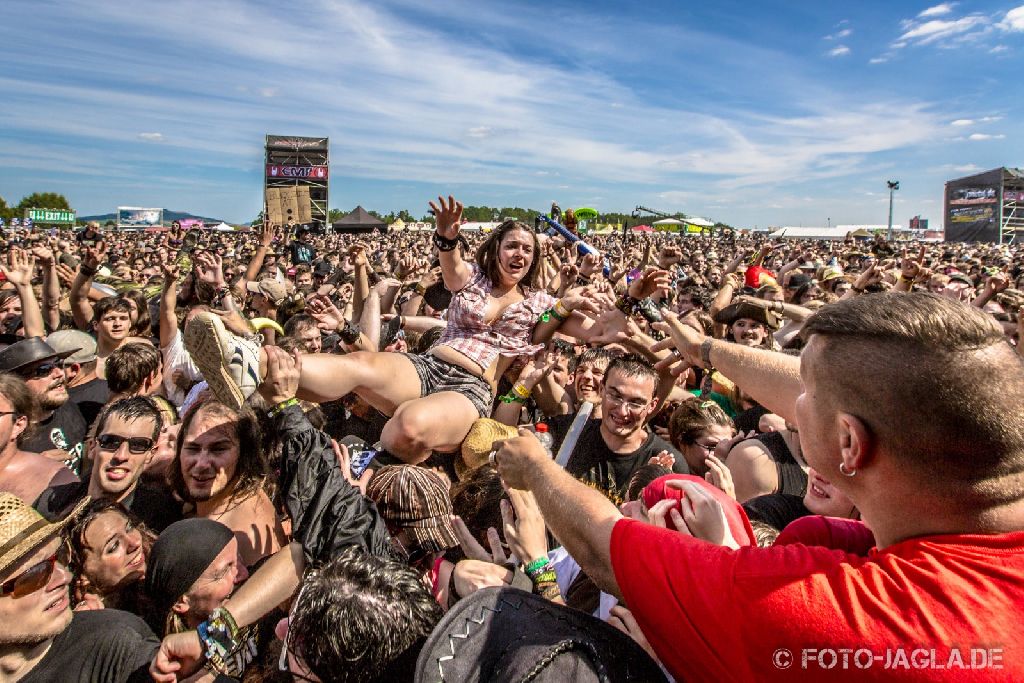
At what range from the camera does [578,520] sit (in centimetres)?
139

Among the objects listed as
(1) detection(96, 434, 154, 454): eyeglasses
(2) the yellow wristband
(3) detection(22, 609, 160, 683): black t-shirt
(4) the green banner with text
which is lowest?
(3) detection(22, 609, 160, 683): black t-shirt

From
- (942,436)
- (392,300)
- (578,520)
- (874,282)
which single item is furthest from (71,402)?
(874,282)

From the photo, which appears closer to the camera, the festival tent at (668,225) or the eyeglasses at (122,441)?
the eyeglasses at (122,441)

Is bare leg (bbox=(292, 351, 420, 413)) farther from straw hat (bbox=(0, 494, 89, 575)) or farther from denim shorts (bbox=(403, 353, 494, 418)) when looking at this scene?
straw hat (bbox=(0, 494, 89, 575))

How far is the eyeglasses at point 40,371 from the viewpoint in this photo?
378 centimetres

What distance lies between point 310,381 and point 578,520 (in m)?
1.48

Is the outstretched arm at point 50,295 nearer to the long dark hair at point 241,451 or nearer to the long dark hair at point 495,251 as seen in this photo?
the long dark hair at point 241,451

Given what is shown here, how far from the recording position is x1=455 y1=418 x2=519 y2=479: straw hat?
10.5 ft

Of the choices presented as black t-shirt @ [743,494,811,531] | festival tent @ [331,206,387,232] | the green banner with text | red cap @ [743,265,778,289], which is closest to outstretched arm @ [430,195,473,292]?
black t-shirt @ [743,494,811,531]

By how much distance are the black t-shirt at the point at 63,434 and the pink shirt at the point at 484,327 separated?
2281 millimetres

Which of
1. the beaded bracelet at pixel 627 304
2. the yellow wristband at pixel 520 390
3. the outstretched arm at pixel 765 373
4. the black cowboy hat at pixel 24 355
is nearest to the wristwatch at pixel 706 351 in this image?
the outstretched arm at pixel 765 373

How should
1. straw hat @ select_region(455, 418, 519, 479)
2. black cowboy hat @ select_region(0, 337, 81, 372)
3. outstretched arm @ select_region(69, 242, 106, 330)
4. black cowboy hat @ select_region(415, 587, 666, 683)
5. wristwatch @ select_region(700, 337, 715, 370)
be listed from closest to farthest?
black cowboy hat @ select_region(415, 587, 666, 683) → wristwatch @ select_region(700, 337, 715, 370) → straw hat @ select_region(455, 418, 519, 479) → black cowboy hat @ select_region(0, 337, 81, 372) → outstretched arm @ select_region(69, 242, 106, 330)

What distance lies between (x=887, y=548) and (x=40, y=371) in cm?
452

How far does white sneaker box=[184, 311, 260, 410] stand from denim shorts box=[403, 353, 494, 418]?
1099mm
